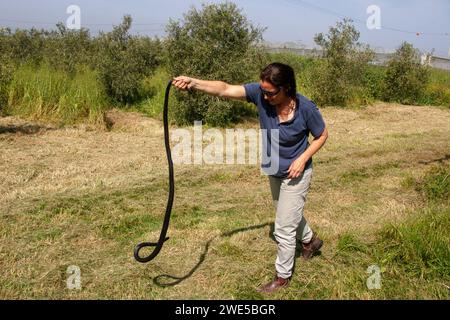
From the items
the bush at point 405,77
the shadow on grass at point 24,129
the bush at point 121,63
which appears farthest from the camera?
the bush at point 405,77

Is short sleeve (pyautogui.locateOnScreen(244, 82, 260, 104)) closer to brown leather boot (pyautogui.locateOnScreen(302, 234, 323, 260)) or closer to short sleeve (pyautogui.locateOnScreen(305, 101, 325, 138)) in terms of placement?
short sleeve (pyautogui.locateOnScreen(305, 101, 325, 138))

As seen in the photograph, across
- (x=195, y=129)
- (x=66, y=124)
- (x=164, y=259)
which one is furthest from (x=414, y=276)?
(x=66, y=124)

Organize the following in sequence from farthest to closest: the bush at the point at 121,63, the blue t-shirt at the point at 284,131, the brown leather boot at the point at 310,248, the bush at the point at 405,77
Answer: the bush at the point at 405,77
the bush at the point at 121,63
the brown leather boot at the point at 310,248
the blue t-shirt at the point at 284,131

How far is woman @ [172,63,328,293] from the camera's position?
3.00 meters

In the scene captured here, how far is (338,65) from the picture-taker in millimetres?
14109

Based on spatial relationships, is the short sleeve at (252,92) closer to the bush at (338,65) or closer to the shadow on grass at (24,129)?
the shadow on grass at (24,129)

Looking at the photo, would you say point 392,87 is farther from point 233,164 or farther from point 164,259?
point 164,259

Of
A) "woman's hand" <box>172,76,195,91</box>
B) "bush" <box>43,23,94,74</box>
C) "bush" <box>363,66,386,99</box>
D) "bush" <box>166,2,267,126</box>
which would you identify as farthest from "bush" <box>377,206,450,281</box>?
"bush" <box>363,66,386,99</box>

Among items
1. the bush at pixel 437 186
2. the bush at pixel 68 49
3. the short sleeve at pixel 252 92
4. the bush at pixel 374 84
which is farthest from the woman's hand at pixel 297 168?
the bush at pixel 374 84

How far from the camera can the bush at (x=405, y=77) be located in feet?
52.7

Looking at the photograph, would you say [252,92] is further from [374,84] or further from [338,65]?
[374,84]

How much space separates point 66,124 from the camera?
9453 millimetres

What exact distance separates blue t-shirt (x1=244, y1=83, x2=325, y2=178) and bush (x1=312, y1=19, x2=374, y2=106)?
1149 cm

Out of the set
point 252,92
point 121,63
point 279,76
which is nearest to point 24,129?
point 121,63
